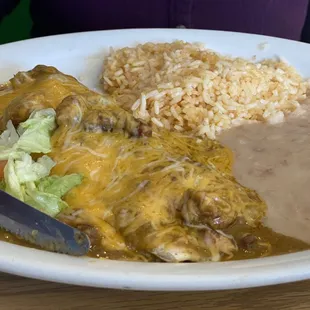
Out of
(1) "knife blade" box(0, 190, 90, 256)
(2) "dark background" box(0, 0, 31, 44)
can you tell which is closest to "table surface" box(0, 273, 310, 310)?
(1) "knife blade" box(0, 190, 90, 256)

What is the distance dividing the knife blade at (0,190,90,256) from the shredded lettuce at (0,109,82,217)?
77 millimetres

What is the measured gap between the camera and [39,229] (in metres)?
1.08

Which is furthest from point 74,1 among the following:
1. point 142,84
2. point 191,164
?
point 191,164

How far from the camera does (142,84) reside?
194 cm

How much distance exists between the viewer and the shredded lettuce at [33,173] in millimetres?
1184

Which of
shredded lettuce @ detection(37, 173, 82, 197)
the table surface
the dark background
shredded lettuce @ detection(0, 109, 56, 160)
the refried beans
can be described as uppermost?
shredded lettuce @ detection(0, 109, 56, 160)

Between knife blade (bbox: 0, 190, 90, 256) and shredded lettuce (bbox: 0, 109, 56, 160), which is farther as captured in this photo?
shredded lettuce (bbox: 0, 109, 56, 160)

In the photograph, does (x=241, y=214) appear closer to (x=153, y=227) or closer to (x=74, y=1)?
(x=153, y=227)

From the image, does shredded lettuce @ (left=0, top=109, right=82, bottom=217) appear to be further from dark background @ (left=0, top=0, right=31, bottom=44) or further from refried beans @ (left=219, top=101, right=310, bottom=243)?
dark background @ (left=0, top=0, right=31, bottom=44)

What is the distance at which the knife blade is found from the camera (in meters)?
1.04

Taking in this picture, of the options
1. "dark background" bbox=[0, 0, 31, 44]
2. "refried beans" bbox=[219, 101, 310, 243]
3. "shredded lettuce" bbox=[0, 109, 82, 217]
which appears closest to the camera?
"shredded lettuce" bbox=[0, 109, 82, 217]

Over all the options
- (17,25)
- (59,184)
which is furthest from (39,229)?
(17,25)

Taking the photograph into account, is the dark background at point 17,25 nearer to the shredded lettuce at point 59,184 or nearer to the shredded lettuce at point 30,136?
the shredded lettuce at point 30,136

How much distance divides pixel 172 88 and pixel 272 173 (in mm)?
507
